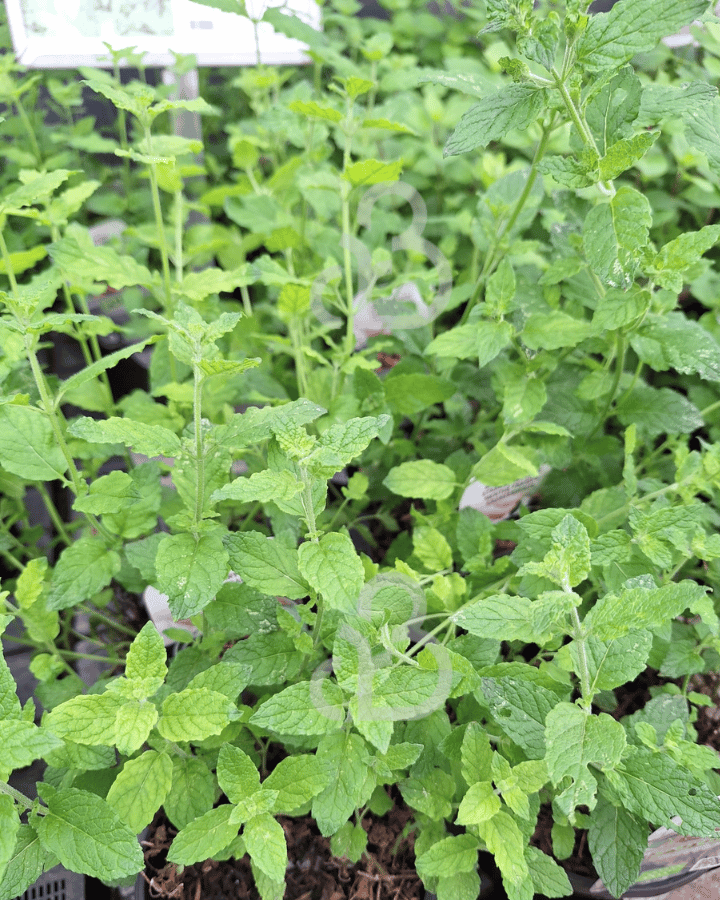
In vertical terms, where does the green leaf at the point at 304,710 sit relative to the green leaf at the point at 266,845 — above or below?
above

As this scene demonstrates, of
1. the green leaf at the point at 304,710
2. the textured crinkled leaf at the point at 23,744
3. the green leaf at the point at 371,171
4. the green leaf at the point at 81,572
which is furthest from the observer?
the green leaf at the point at 371,171

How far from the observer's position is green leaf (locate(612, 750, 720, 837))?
0.68 m

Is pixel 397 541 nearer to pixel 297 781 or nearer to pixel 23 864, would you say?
pixel 297 781

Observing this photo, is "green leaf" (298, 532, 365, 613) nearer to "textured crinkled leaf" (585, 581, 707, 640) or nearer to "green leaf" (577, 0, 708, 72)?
"textured crinkled leaf" (585, 581, 707, 640)

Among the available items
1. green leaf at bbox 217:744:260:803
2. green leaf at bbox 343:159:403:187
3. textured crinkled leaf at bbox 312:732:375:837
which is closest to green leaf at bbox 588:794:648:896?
textured crinkled leaf at bbox 312:732:375:837

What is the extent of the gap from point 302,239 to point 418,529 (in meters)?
0.68

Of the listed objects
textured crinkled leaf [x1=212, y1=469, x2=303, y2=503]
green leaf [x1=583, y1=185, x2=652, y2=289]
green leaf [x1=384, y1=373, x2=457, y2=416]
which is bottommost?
green leaf [x1=384, y1=373, x2=457, y2=416]

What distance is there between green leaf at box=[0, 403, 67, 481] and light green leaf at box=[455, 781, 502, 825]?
0.60 meters

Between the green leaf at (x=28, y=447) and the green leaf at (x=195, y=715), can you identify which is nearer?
the green leaf at (x=195, y=715)

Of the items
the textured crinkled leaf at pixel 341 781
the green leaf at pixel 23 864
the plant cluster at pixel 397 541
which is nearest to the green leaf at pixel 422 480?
the plant cluster at pixel 397 541

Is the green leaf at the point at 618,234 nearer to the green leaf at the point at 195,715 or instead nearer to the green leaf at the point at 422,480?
the green leaf at the point at 422,480

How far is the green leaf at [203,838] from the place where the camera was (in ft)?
2.20

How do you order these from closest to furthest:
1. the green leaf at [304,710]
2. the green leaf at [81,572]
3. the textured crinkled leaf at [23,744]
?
the textured crinkled leaf at [23,744]
the green leaf at [304,710]
the green leaf at [81,572]

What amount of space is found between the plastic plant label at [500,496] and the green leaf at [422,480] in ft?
0.13
